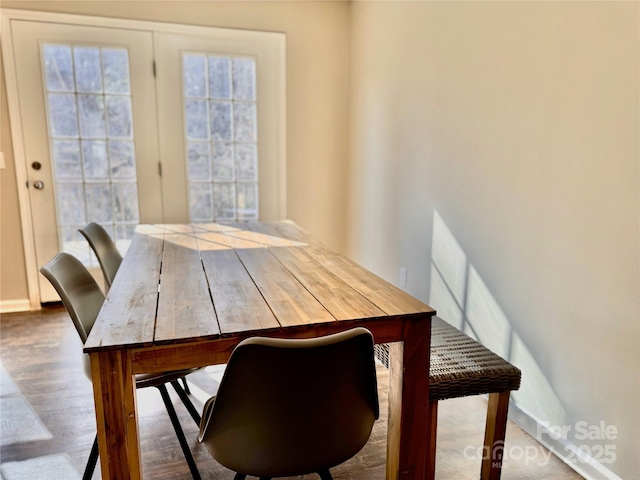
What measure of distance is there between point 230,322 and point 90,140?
8.66 feet

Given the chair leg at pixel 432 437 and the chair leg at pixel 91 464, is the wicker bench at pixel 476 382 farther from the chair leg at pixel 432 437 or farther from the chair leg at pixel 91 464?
the chair leg at pixel 91 464

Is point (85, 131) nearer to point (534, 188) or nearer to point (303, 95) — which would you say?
point (303, 95)

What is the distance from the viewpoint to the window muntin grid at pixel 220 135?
3217 mm

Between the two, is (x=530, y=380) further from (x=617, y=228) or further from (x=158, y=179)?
(x=158, y=179)

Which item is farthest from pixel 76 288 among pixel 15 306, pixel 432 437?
pixel 15 306

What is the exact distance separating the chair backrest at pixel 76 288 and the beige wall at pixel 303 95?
2025 millimetres

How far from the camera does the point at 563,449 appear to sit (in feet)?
5.20

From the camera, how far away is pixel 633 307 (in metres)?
1.30

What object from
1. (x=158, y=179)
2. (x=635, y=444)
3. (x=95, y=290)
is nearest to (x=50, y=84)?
(x=158, y=179)

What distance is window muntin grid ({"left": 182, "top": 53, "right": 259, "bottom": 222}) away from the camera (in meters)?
3.22

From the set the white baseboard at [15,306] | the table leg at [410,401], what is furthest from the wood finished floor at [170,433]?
the white baseboard at [15,306]

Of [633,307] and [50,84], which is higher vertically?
[50,84]

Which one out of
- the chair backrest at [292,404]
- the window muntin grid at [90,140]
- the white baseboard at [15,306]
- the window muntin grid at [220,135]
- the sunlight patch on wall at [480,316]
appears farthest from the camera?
the window muntin grid at [220,135]

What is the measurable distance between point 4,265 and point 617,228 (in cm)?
363
